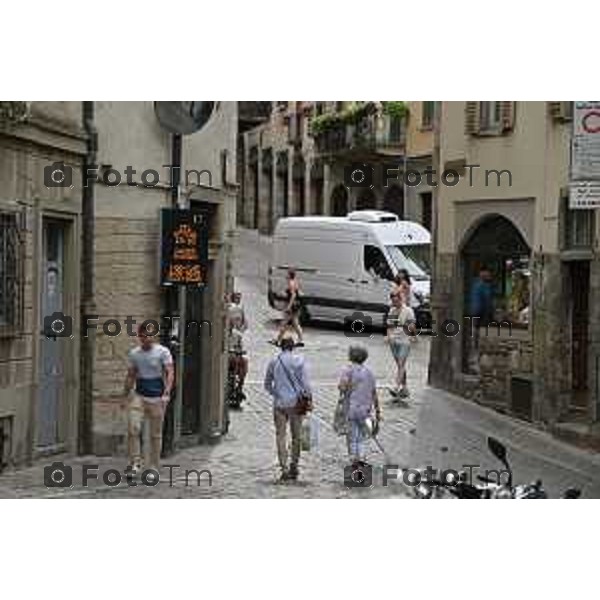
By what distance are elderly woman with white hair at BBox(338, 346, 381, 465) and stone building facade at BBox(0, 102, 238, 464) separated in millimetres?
584

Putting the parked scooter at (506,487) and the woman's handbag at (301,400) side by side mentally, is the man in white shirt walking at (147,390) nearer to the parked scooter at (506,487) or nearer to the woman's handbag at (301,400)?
the woman's handbag at (301,400)

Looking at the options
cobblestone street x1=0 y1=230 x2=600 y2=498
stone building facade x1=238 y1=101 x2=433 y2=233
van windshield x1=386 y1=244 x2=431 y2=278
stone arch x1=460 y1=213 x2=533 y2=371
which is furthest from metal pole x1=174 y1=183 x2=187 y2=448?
stone arch x1=460 y1=213 x2=533 y2=371

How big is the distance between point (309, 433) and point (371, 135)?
3.78ft

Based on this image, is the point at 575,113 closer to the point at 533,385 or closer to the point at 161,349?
the point at 533,385

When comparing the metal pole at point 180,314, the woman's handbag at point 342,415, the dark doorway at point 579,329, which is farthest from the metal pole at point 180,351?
the dark doorway at point 579,329

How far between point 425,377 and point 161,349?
1.01 m

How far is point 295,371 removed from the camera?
7.09 m

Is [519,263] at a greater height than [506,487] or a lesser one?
greater

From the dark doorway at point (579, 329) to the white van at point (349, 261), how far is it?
0.57 metres

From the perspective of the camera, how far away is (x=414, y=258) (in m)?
7.23

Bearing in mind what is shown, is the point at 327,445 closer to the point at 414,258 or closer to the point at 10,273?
the point at 414,258

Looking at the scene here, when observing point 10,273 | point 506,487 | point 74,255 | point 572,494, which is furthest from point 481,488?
point 10,273

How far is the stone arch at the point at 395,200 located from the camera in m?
7.09
